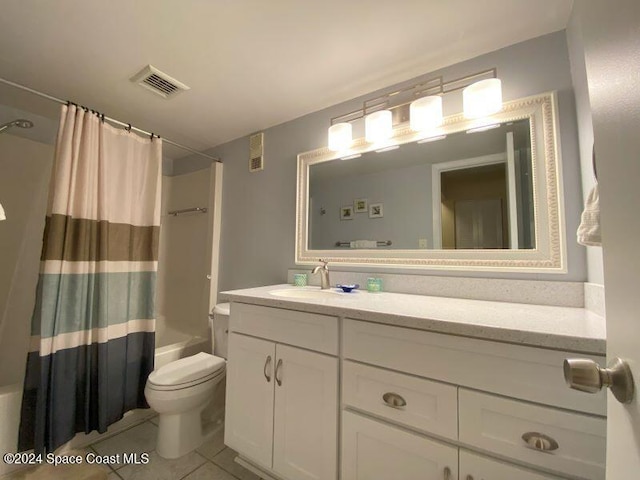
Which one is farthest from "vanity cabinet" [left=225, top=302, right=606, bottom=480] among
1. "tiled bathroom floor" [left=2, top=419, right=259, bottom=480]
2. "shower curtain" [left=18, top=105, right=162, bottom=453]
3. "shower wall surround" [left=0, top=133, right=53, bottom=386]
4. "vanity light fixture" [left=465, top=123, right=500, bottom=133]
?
"shower wall surround" [left=0, top=133, right=53, bottom=386]

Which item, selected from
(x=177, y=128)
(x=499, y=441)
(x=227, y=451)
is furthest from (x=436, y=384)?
(x=177, y=128)

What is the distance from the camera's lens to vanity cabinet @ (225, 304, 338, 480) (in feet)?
3.24

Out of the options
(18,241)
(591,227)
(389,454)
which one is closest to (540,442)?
Answer: (389,454)

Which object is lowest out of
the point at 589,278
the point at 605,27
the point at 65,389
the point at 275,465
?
the point at 275,465

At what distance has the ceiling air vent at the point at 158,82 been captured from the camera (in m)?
1.44

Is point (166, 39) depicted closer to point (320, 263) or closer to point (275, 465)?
point (320, 263)

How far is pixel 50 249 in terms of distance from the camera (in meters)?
1.30

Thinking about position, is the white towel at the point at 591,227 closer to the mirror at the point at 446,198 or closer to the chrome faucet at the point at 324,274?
the mirror at the point at 446,198

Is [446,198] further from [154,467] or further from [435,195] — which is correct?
[154,467]

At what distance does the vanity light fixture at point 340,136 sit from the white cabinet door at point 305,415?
1212mm

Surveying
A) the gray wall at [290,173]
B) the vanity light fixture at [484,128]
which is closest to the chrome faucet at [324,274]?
the gray wall at [290,173]

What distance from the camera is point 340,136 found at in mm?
1622

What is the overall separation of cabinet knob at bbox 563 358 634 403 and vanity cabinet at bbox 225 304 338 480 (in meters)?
0.69

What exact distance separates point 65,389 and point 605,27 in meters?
2.21
